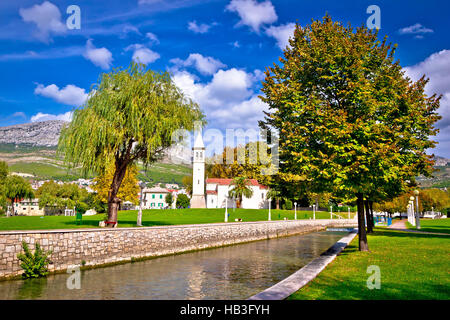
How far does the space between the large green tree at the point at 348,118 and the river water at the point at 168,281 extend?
5.45 meters

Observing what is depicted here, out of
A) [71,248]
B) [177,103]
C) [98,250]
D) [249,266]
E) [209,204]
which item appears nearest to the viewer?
[71,248]

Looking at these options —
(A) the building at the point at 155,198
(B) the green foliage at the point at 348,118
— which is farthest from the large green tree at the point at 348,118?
(A) the building at the point at 155,198

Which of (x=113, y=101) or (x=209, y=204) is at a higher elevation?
(x=113, y=101)

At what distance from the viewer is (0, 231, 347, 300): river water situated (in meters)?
11.3

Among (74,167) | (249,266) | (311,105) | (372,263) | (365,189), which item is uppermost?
(311,105)

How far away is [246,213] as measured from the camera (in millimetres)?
61188

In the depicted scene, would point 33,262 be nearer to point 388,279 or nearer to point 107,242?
point 107,242

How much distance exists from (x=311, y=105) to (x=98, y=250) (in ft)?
42.9

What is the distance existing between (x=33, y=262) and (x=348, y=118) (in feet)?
52.9

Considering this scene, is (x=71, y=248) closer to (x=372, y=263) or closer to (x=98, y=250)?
(x=98, y=250)

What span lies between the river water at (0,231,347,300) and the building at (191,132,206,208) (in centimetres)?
5948

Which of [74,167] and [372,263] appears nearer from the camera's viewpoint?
[372,263]

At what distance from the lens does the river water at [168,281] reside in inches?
444
